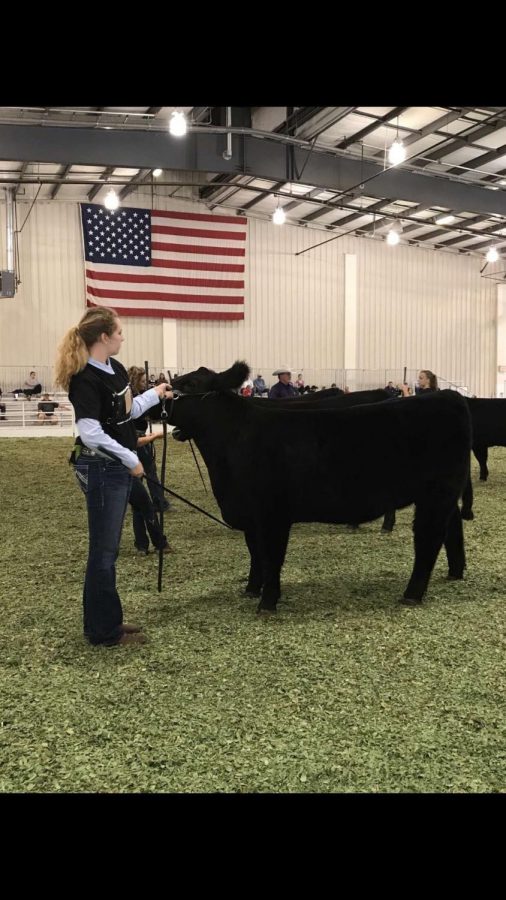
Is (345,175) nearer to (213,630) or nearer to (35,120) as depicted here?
(35,120)

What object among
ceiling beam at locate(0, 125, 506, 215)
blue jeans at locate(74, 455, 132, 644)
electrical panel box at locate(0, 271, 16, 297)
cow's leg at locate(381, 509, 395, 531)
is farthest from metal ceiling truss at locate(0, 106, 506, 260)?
blue jeans at locate(74, 455, 132, 644)

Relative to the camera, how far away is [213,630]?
3500mm

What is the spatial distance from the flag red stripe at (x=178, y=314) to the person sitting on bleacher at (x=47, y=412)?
3701 mm

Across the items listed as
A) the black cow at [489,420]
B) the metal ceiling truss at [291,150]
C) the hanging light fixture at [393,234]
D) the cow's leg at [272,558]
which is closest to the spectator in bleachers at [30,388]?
the metal ceiling truss at [291,150]

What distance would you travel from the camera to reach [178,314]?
64.6 ft

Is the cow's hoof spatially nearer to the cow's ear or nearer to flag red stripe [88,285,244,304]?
the cow's ear

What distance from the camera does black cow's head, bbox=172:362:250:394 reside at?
403 centimetres

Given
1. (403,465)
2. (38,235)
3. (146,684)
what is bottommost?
(146,684)

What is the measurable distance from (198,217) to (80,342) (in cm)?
1775

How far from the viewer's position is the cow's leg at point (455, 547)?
4316 mm

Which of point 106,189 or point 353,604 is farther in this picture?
point 106,189

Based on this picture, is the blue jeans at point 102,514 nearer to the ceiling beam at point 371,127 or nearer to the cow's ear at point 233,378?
the cow's ear at point 233,378
